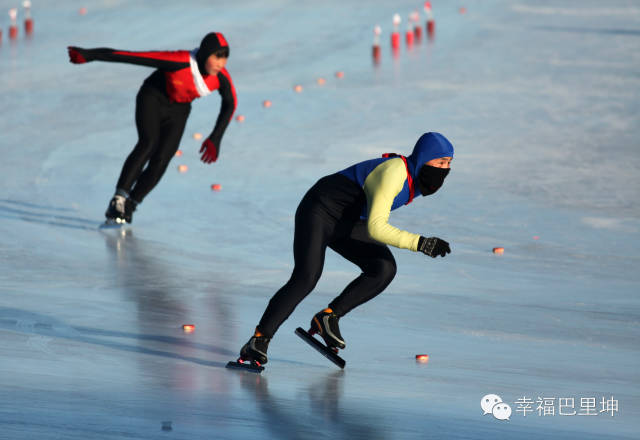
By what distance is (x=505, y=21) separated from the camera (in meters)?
23.2

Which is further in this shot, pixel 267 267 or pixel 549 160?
pixel 549 160

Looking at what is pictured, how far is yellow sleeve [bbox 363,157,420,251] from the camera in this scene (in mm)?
5449

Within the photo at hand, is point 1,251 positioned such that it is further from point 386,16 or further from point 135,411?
point 386,16

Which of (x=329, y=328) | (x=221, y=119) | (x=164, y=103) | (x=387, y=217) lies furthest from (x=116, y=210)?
(x=387, y=217)

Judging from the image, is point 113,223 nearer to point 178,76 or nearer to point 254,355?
point 178,76

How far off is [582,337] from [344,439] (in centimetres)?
254

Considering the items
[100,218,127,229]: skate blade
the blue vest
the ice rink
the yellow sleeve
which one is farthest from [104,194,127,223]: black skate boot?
the yellow sleeve

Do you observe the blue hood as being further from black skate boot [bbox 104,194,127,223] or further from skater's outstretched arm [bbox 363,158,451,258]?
black skate boot [bbox 104,194,127,223]

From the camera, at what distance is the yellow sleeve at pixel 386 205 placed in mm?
5449

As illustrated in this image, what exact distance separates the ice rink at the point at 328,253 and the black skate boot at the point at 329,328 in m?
0.15

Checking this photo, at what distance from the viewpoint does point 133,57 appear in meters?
8.87

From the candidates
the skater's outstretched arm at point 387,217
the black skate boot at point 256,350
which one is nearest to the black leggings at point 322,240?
the black skate boot at point 256,350

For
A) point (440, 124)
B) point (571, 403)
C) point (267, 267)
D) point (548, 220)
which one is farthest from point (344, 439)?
point (440, 124)

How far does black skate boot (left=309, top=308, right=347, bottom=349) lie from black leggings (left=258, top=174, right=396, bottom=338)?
0.19 meters
